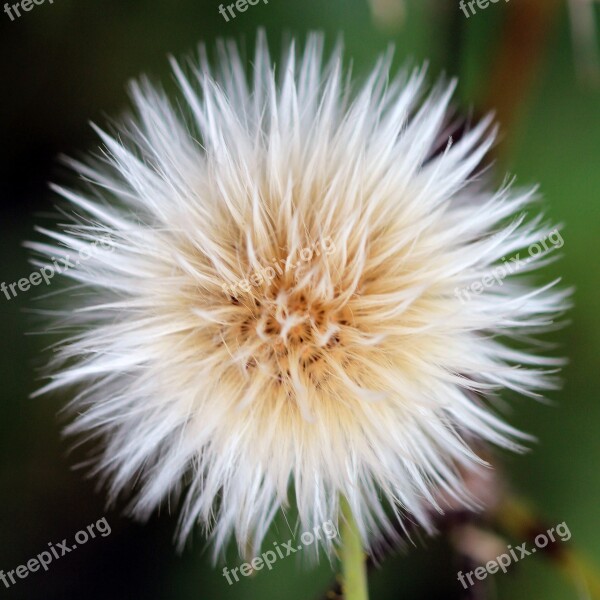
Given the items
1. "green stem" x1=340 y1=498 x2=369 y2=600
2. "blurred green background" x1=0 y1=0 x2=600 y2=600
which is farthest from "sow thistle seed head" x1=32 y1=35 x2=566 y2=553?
"blurred green background" x1=0 y1=0 x2=600 y2=600

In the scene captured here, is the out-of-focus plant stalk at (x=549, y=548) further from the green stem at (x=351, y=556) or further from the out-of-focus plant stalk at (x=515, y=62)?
the out-of-focus plant stalk at (x=515, y=62)

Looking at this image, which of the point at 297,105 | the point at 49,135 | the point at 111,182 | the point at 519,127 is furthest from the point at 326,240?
the point at 49,135

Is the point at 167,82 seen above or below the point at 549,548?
above

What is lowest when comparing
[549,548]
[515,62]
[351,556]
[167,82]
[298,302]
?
[549,548]

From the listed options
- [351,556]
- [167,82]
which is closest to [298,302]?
[351,556]

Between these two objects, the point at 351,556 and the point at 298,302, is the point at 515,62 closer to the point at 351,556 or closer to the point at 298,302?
the point at 298,302

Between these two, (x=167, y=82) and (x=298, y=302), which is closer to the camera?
(x=298, y=302)

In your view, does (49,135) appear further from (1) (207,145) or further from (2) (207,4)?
(1) (207,145)
